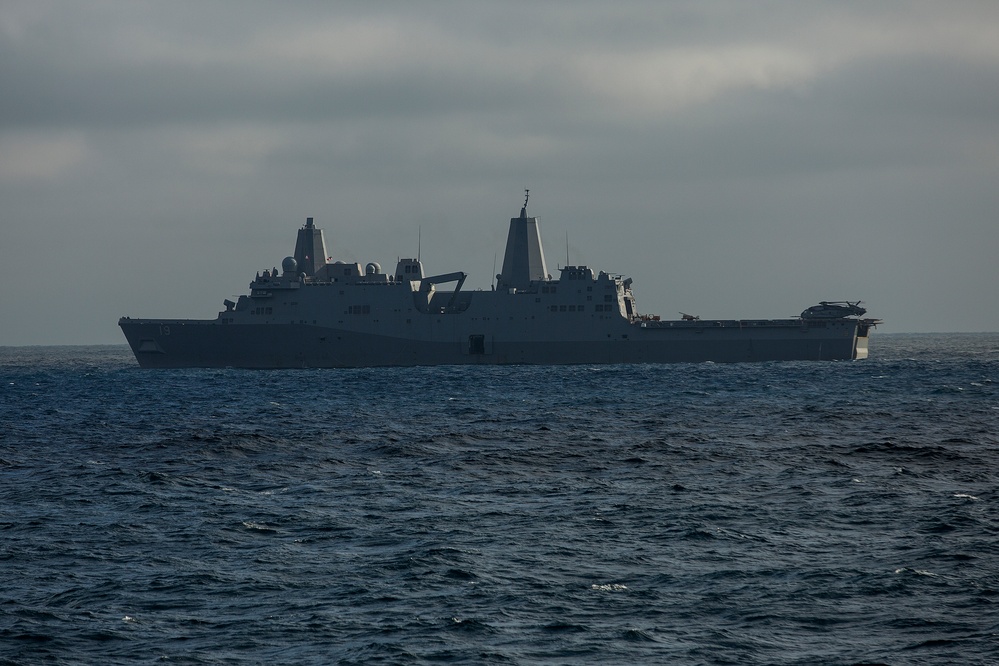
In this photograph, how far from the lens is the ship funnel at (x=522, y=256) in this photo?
61.7 m

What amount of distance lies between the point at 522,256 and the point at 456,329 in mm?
7098

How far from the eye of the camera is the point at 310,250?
62719 mm

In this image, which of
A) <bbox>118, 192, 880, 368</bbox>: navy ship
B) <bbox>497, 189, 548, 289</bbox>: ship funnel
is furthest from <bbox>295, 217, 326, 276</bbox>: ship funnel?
<bbox>497, 189, 548, 289</bbox>: ship funnel

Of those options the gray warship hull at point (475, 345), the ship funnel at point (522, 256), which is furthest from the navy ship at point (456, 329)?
the ship funnel at point (522, 256)

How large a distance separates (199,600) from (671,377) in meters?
38.2

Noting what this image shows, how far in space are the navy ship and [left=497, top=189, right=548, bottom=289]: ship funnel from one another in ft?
12.8

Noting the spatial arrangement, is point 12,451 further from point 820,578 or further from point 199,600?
point 820,578

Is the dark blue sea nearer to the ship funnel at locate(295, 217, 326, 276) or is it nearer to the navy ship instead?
the navy ship

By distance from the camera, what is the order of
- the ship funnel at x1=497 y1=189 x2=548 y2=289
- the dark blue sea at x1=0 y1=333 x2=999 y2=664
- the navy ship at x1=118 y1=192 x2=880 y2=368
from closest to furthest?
the dark blue sea at x1=0 y1=333 x2=999 y2=664
the navy ship at x1=118 y1=192 x2=880 y2=368
the ship funnel at x1=497 y1=189 x2=548 y2=289

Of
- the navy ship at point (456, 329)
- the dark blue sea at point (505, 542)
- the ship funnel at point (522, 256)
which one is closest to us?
the dark blue sea at point (505, 542)

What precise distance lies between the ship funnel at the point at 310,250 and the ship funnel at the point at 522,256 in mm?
10731

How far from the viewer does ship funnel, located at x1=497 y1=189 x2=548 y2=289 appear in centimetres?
6166

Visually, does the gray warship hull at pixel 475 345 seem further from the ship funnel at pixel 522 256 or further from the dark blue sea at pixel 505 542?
the dark blue sea at pixel 505 542

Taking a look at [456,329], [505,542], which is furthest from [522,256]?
[505,542]
